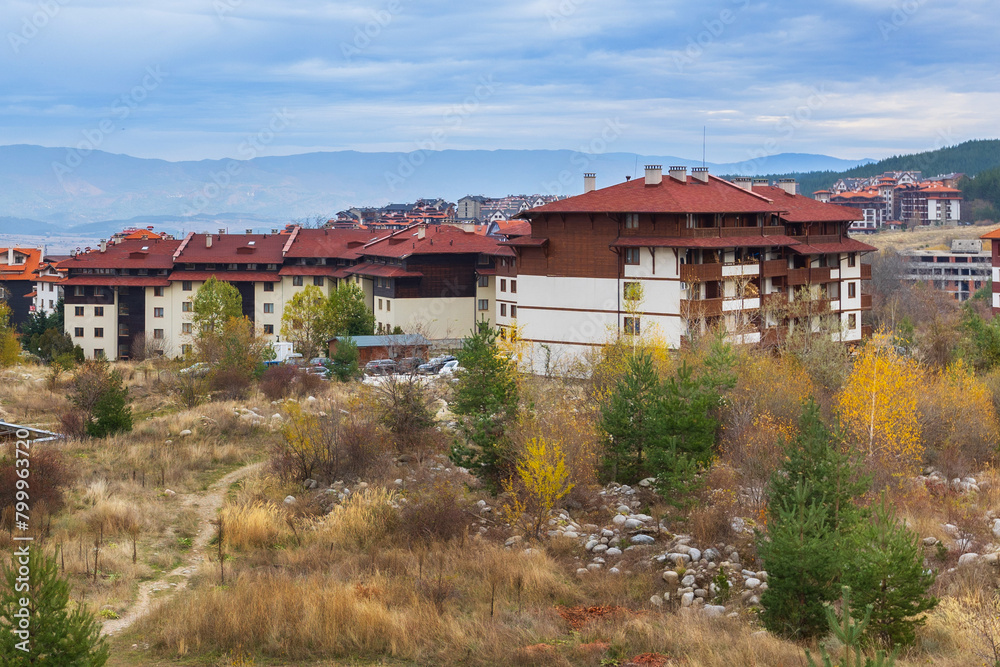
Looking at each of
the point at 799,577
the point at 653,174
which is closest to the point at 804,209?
the point at 653,174

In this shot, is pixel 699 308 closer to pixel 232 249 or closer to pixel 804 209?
pixel 804 209

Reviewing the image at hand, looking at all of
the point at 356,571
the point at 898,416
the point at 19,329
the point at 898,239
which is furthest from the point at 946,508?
the point at 898,239

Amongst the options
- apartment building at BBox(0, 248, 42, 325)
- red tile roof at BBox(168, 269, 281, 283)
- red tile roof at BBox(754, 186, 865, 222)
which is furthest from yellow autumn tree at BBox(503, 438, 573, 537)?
apartment building at BBox(0, 248, 42, 325)

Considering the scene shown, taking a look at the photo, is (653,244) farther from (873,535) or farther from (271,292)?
(271,292)

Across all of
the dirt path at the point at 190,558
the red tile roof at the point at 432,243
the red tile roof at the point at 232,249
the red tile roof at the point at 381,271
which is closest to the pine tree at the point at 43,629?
the dirt path at the point at 190,558

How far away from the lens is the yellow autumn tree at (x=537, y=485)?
65.3 feet

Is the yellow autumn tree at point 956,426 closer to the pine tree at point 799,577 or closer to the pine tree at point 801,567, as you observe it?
the pine tree at point 801,567

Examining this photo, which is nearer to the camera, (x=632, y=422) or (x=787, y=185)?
(x=632, y=422)

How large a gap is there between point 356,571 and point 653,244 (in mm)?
28458

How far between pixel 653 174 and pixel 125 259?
159 ft

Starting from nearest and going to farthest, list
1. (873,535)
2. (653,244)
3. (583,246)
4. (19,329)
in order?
(873,535) < (653,244) < (583,246) < (19,329)

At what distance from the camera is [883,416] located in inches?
951

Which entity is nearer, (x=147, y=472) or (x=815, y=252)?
(x=147, y=472)

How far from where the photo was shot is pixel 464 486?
2267 centimetres
